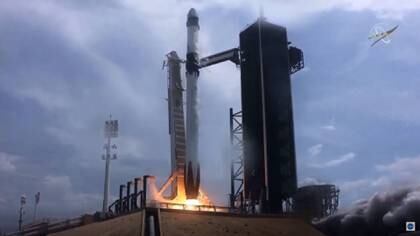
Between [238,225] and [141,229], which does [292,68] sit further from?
[141,229]

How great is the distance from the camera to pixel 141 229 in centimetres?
4141

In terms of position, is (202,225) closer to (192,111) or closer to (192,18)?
(192,111)

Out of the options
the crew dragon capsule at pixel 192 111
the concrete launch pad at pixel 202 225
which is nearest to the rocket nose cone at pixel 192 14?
the crew dragon capsule at pixel 192 111

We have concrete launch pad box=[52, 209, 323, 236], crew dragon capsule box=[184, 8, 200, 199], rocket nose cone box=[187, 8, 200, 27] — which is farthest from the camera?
rocket nose cone box=[187, 8, 200, 27]

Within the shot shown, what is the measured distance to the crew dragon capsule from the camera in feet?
196

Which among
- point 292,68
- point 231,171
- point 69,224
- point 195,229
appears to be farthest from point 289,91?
point 69,224

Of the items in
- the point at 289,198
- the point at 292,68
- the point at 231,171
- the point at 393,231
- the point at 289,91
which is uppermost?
the point at 292,68

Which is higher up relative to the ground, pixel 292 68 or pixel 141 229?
pixel 292 68

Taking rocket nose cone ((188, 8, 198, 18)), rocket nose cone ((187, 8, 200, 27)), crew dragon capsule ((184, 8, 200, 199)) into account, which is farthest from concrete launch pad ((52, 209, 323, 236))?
rocket nose cone ((188, 8, 198, 18))

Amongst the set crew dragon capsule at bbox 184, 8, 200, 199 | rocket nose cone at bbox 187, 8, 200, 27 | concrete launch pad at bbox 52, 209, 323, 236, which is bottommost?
concrete launch pad at bbox 52, 209, 323, 236

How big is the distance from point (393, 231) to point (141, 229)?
2744cm

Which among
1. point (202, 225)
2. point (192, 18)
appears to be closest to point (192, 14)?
point (192, 18)

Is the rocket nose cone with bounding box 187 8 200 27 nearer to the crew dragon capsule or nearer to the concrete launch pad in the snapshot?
the crew dragon capsule

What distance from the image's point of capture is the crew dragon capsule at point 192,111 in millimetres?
59719
